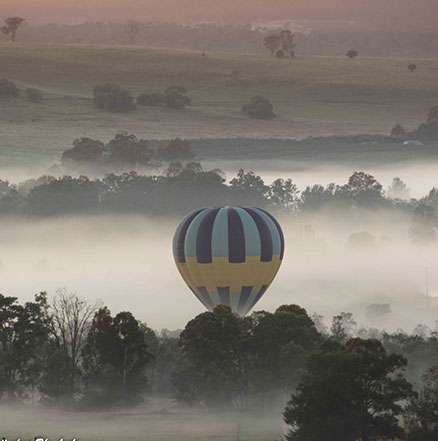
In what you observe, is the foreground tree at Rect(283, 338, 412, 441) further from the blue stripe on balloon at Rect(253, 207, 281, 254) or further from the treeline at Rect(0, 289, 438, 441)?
the blue stripe on balloon at Rect(253, 207, 281, 254)

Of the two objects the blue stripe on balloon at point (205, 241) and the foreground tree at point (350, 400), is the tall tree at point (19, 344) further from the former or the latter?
the blue stripe on balloon at point (205, 241)

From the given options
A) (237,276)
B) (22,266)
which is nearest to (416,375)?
(237,276)

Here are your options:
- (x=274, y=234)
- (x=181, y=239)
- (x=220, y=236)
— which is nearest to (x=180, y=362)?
(x=220, y=236)

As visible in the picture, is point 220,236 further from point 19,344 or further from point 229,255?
point 19,344

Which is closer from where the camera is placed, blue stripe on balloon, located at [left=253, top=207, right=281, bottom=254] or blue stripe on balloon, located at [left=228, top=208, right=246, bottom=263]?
blue stripe on balloon, located at [left=228, top=208, right=246, bottom=263]

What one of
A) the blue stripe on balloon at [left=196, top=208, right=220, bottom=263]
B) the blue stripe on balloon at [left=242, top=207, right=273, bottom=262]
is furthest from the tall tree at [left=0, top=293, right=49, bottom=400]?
the blue stripe on balloon at [left=242, top=207, right=273, bottom=262]

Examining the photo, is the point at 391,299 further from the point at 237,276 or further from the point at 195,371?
the point at 195,371

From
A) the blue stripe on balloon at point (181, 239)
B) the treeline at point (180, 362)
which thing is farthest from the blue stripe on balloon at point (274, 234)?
the treeline at point (180, 362)
